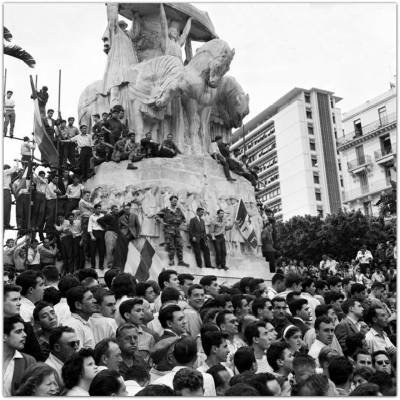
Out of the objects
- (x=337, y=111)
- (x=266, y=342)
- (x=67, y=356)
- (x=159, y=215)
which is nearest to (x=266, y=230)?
(x=159, y=215)

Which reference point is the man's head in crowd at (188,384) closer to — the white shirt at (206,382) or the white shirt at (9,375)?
the white shirt at (206,382)

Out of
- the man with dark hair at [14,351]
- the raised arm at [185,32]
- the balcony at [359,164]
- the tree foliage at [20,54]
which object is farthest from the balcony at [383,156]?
the man with dark hair at [14,351]

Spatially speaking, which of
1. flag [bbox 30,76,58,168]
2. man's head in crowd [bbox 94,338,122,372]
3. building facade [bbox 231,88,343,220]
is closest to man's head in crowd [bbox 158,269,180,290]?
man's head in crowd [bbox 94,338,122,372]

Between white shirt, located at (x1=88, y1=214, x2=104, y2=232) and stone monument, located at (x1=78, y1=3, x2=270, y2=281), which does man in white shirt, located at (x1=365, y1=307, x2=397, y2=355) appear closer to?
white shirt, located at (x1=88, y1=214, x2=104, y2=232)

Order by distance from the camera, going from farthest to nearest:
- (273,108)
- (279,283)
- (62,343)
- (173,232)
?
1. (273,108)
2. (173,232)
3. (279,283)
4. (62,343)

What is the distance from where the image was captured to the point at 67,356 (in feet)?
20.4

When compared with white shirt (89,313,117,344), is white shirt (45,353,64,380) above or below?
below

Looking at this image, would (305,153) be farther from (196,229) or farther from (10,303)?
(10,303)

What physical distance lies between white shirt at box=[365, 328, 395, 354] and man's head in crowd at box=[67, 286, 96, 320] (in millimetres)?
3554

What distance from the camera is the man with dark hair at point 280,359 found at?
22.1ft

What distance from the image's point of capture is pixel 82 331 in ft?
23.4

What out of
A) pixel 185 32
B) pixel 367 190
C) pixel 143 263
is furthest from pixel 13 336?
pixel 367 190

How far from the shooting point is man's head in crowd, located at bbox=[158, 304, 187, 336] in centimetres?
752

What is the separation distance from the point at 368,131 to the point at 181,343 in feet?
156
